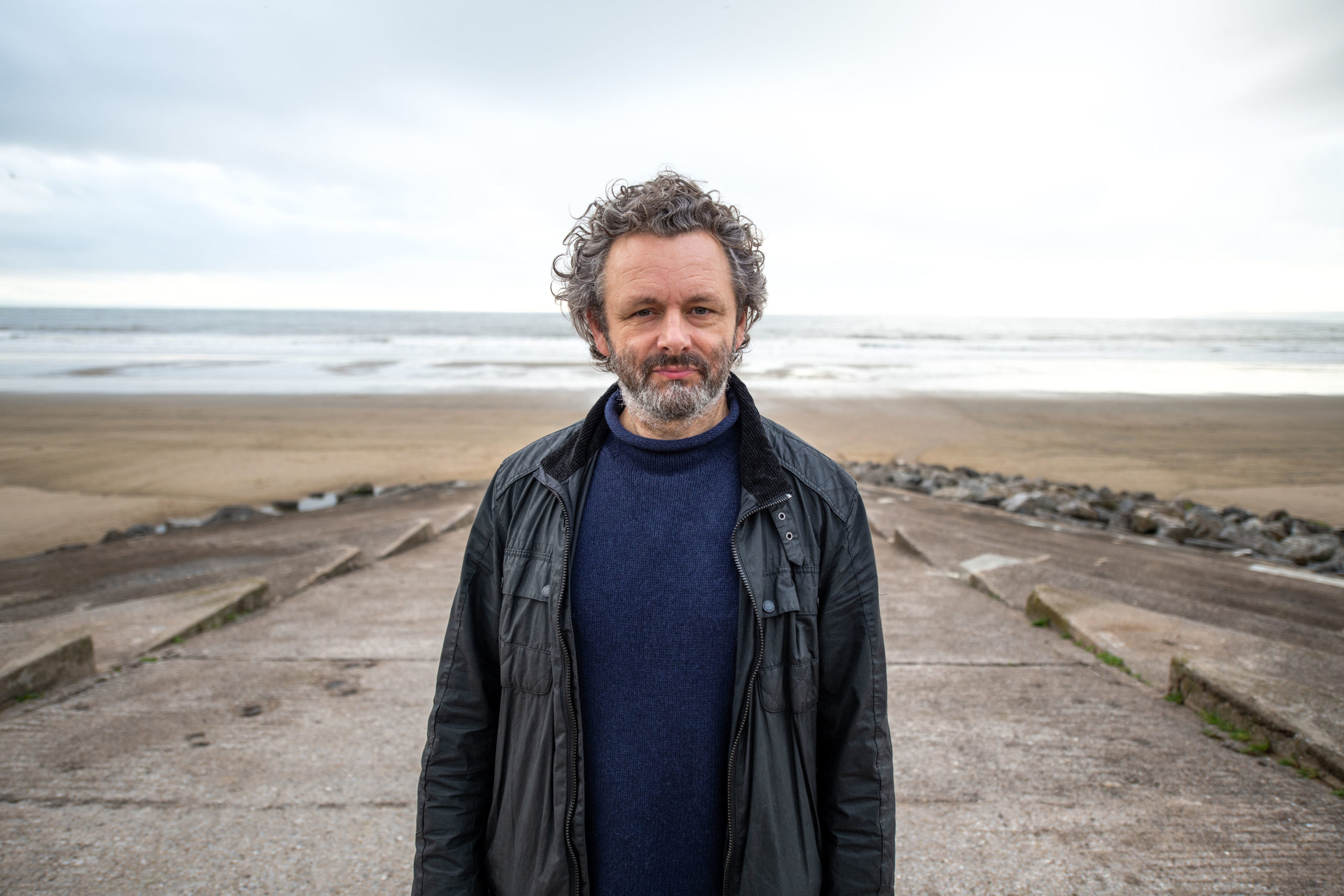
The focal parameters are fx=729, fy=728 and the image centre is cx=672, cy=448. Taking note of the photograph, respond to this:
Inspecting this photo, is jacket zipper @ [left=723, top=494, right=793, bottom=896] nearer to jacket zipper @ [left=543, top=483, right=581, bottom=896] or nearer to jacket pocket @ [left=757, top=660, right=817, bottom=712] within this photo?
jacket pocket @ [left=757, top=660, right=817, bottom=712]

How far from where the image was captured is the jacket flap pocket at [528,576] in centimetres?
179

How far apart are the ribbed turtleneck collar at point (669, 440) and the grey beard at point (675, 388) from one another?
52 millimetres

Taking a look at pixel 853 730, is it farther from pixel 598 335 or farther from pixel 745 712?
pixel 598 335

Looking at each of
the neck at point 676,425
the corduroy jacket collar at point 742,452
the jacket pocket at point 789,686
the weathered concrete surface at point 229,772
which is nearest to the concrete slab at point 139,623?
the weathered concrete surface at point 229,772

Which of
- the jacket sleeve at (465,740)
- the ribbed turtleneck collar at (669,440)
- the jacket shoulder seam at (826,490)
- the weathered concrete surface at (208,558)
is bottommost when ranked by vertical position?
the weathered concrete surface at (208,558)

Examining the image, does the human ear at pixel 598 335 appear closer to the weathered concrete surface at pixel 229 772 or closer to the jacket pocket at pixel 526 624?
the jacket pocket at pixel 526 624

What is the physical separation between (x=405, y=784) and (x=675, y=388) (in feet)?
7.64

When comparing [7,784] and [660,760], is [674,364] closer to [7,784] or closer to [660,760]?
[660,760]

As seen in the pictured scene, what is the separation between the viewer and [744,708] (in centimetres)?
169

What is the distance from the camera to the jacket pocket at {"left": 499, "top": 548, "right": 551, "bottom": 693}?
1759 millimetres

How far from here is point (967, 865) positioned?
2602mm

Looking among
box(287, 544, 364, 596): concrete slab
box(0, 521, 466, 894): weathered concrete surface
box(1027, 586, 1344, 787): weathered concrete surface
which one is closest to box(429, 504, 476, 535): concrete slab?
box(287, 544, 364, 596): concrete slab

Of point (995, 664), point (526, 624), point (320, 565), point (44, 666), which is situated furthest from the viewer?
point (320, 565)

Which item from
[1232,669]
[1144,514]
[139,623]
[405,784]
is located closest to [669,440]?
[405,784]
